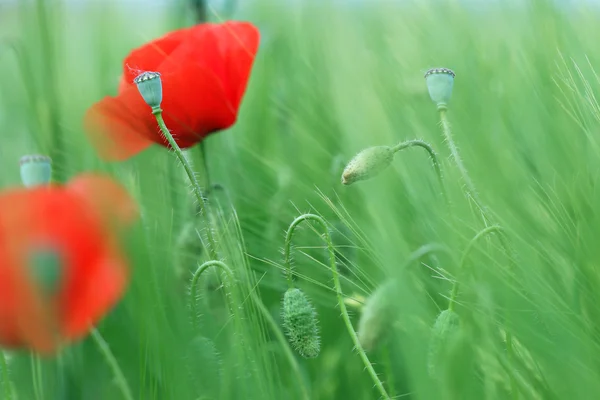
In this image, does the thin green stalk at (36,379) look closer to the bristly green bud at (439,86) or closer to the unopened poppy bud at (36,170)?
the unopened poppy bud at (36,170)

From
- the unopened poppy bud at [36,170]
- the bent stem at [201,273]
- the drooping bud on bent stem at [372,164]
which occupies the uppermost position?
the unopened poppy bud at [36,170]

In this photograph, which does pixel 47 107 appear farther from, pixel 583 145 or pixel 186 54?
pixel 583 145

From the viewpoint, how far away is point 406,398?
0.54m

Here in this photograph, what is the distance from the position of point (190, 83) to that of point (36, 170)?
0.46ft

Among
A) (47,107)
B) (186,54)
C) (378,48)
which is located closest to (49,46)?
(47,107)

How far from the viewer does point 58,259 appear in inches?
12.5

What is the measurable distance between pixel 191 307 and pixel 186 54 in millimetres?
194

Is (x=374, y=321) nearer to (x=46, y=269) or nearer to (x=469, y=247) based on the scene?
(x=469, y=247)

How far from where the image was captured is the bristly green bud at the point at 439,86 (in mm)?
492

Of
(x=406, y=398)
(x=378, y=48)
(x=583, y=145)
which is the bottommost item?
(x=406, y=398)

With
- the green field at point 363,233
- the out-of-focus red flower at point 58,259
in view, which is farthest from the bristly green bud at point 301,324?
the out-of-focus red flower at point 58,259

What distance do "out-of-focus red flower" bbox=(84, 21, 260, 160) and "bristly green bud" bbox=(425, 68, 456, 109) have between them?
0.16m

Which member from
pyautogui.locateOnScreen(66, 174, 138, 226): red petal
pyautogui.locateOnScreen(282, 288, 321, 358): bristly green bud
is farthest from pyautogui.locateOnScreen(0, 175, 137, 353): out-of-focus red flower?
pyautogui.locateOnScreen(282, 288, 321, 358): bristly green bud

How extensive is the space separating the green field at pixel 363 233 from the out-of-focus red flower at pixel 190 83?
0.09 ft
